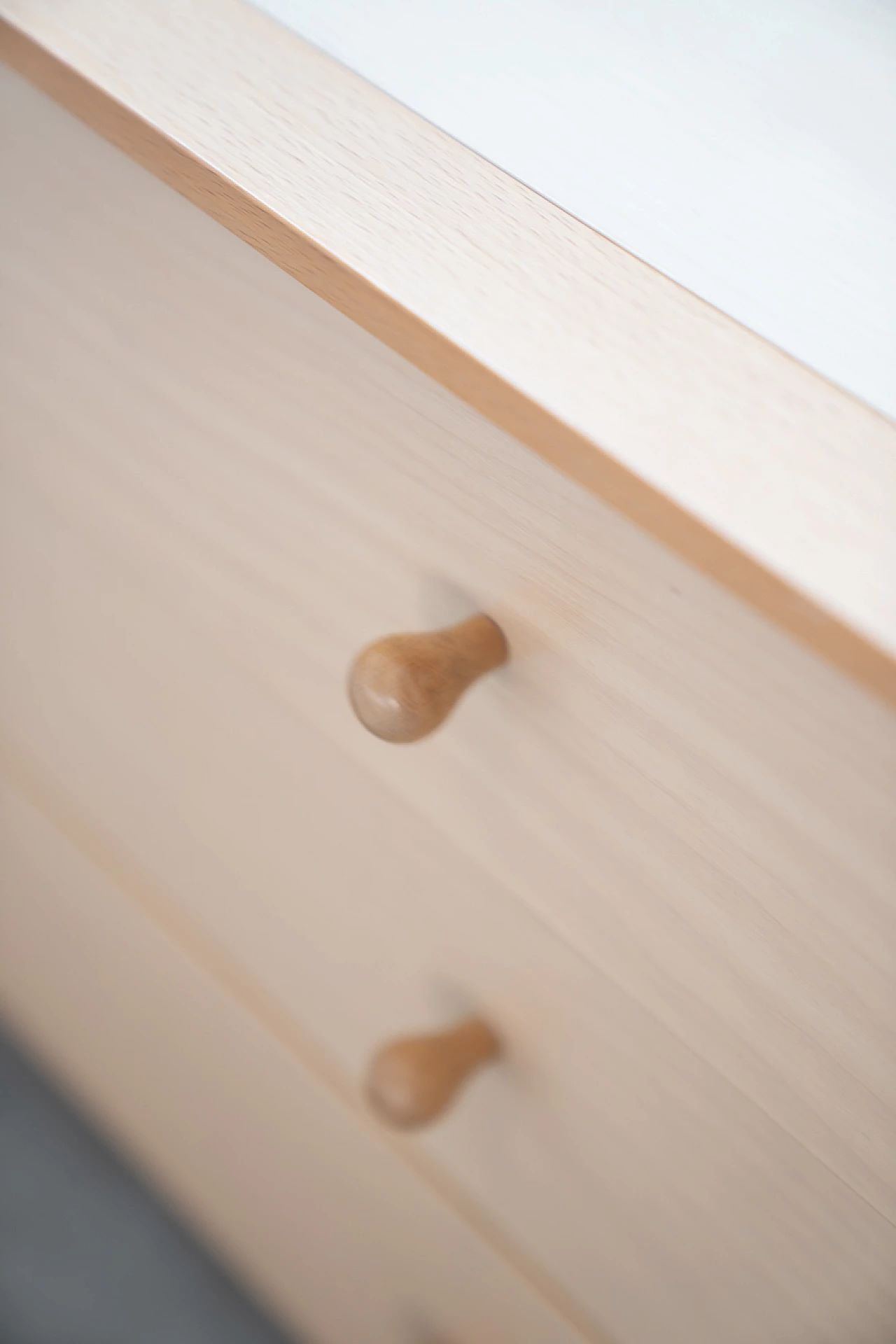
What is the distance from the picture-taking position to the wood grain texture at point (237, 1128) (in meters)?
0.35

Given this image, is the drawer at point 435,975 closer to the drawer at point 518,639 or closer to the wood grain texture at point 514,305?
the drawer at point 518,639


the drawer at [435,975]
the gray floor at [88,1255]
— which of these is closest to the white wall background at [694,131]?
the drawer at [435,975]

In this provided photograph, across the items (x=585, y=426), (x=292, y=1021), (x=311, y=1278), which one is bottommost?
(x=311, y=1278)

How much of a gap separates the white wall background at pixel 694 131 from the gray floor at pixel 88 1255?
0.54 m

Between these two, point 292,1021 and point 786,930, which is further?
point 292,1021

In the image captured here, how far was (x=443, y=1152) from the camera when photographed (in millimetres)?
319

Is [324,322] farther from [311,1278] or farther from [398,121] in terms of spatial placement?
[311,1278]

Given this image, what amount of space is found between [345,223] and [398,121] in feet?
0.12

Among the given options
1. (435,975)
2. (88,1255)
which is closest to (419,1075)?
(435,975)

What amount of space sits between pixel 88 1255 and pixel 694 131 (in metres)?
0.56

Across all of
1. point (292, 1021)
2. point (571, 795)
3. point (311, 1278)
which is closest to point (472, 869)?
point (571, 795)

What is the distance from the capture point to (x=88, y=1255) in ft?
1.71

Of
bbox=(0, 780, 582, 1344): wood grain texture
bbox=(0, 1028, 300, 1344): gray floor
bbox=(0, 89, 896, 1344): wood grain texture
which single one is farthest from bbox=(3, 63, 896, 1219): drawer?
bbox=(0, 1028, 300, 1344): gray floor

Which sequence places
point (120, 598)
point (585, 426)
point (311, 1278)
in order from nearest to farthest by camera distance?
point (585, 426)
point (120, 598)
point (311, 1278)
